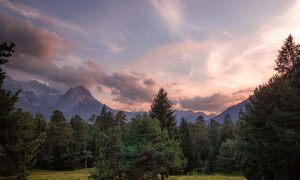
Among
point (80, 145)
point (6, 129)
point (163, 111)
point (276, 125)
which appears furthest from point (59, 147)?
point (276, 125)

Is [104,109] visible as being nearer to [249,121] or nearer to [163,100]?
[163,100]

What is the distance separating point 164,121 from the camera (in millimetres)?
60094

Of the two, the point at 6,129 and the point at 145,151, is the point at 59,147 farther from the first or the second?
the point at 6,129

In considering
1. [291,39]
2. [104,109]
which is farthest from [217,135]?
[291,39]

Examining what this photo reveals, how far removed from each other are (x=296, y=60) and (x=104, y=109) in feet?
321

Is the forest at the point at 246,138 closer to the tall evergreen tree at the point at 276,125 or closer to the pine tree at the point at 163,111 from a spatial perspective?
the tall evergreen tree at the point at 276,125

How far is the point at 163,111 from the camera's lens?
199ft

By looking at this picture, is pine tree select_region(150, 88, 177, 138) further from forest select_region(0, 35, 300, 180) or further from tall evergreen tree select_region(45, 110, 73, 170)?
tall evergreen tree select_region(45, 110, 73, 170)

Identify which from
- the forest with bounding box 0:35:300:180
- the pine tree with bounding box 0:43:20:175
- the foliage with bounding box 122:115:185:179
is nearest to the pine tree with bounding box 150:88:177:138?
the forest with bounding box 0:35:300:180

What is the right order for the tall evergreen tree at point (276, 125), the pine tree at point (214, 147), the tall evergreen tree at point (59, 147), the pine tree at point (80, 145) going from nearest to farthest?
the tall evergreen tree at point (276, 125), the tall evergreen tree at point (59, 147), the pine tree at point (214, 147), the pine tree at point (80, 145)

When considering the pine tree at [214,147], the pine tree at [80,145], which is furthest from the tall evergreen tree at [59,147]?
the pine tree at [214,147]

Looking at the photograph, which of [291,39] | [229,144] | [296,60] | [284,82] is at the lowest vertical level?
[229,144]

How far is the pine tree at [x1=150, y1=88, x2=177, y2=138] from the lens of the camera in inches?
2373

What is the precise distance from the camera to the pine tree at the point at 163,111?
60281 millimetres
